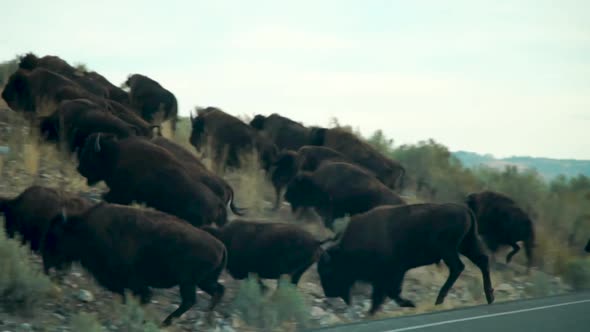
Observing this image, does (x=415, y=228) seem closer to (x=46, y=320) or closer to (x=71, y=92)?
(x=46, y=320)

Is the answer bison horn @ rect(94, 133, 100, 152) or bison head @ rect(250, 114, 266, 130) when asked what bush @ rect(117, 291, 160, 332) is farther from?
bison head @ rect(250, 114, 266, 130)

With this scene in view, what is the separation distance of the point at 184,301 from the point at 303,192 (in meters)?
7.21

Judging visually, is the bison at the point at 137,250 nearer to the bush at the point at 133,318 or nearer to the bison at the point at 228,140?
the bush at the point at 133,318

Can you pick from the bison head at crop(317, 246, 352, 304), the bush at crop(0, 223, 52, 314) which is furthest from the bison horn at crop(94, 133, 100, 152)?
the bison head at crop(317, 246, 352, 304)

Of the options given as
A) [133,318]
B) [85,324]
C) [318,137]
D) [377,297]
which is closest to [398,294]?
[377,297]

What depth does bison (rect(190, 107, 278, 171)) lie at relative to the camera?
21906 mm

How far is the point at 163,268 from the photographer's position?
12.3 m

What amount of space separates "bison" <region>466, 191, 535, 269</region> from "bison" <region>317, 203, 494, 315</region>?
5.07 m

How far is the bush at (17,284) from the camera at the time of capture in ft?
38.4

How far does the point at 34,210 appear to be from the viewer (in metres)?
13.6

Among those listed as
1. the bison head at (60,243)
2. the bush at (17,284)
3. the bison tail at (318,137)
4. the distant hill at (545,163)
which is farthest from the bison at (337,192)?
the distant hill at (545,163)

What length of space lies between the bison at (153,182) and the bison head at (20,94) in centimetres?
669

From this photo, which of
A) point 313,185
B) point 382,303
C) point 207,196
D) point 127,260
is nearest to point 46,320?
point 127,260

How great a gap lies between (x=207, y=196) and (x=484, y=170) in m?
18.0
